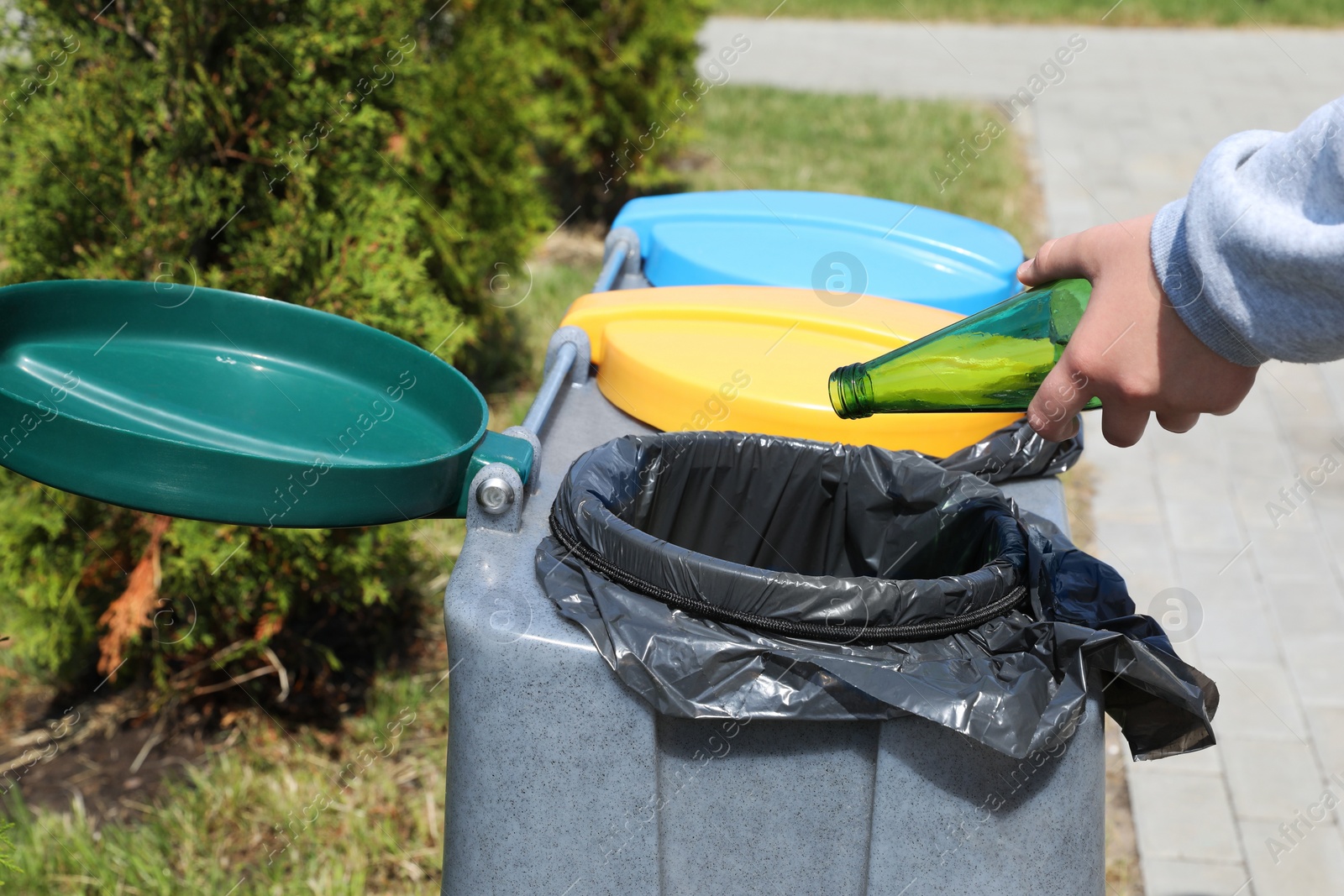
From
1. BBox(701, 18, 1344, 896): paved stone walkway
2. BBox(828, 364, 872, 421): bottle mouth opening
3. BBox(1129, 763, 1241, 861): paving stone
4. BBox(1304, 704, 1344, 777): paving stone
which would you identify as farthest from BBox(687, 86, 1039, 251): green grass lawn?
BBox(828, 364, 872, 421): bottle mouth opening

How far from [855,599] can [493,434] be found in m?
0.59

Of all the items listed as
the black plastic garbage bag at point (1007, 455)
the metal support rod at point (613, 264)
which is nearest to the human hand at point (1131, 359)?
the black plastic garbage bag at point (1007, 455)

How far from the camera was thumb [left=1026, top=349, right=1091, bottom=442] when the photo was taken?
3.93 ft

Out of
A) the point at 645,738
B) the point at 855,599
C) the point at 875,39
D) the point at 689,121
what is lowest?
the point at 875,39

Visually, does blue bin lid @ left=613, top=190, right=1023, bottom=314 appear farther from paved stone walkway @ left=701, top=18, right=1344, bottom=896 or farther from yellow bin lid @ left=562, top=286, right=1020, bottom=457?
paved stone walkway @ left=701, top=18, right=1344, bottom=896

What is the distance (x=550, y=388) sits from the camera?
190cm

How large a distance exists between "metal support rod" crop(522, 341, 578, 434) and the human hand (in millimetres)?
848

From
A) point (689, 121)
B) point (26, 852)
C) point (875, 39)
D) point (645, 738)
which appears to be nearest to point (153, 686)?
point (26, 852)

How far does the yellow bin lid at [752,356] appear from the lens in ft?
5.91

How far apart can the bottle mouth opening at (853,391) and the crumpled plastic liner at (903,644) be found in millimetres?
168

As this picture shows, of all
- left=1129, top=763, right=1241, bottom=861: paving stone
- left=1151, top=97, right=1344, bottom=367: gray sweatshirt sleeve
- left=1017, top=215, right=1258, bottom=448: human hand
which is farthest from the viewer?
left=1129, top=763, right=1241, bottom=861: paving stone

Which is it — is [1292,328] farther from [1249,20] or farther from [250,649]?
[1249,20]

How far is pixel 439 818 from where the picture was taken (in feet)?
8.07

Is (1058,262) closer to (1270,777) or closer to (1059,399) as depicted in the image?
(1059,399)
